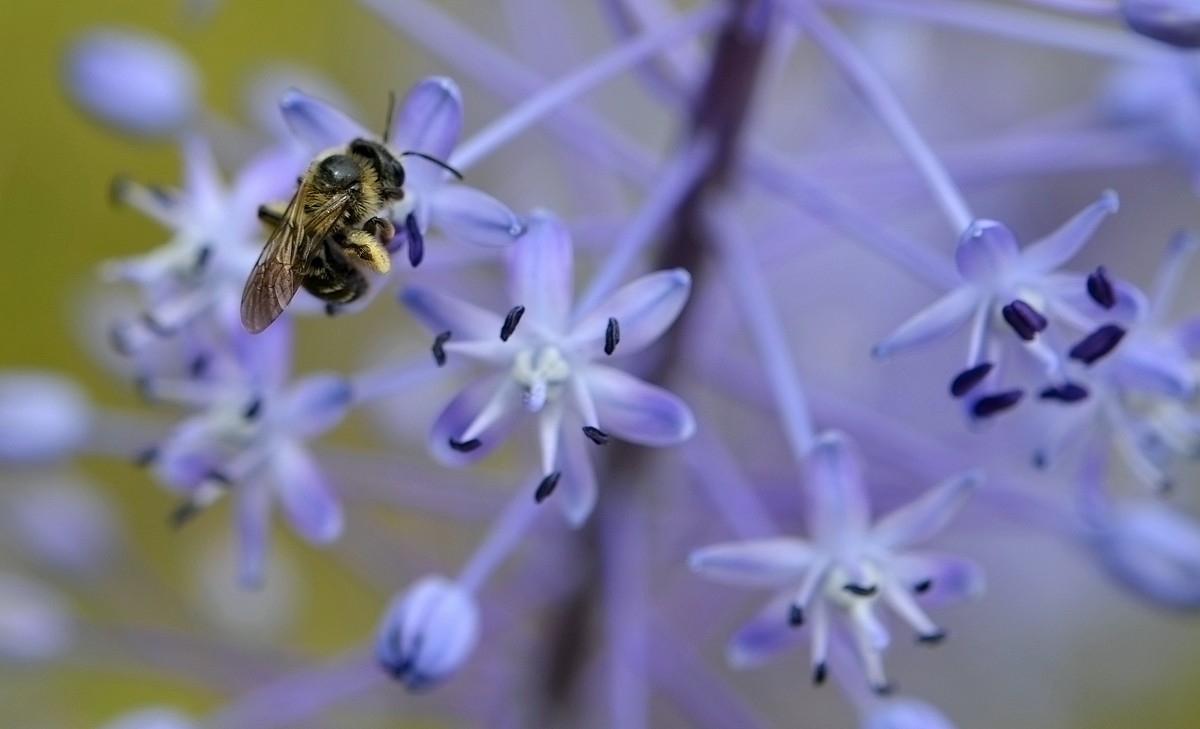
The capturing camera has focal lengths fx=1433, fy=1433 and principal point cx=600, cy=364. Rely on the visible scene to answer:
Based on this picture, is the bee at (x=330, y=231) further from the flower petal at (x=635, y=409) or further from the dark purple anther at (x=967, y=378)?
the dark purple anther at (x=967, y=378)

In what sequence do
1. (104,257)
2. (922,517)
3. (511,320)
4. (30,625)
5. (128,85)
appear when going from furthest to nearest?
(104,257), (30,625), (128,85), (922,517), (511,320)

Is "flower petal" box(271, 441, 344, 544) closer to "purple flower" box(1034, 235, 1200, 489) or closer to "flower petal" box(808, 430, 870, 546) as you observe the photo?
"flower petal" box(808, 430, 870, 546)

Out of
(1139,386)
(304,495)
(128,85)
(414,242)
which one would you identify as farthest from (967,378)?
(128,85)

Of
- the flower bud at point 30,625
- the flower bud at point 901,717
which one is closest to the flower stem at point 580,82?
the flower bud at point 901,717

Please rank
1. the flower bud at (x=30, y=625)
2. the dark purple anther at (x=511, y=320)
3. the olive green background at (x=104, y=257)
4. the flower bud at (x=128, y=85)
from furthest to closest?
the olive green background at (x=104, y=257) < the flower bud at (x=30, y=625) < the flower bud at (x=128, y=85) < the dark purple anther at (x=511, y=320)

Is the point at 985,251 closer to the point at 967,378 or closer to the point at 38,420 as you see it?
the point at 967,378

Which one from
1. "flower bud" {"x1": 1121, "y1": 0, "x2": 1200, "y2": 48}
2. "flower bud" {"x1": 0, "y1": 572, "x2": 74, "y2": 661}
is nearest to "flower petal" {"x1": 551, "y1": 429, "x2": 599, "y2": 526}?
"flower bud" {"x1": 1121, "y1": 0, "x2": 1200, "y2": 48}

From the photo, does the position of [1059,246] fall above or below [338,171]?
below
